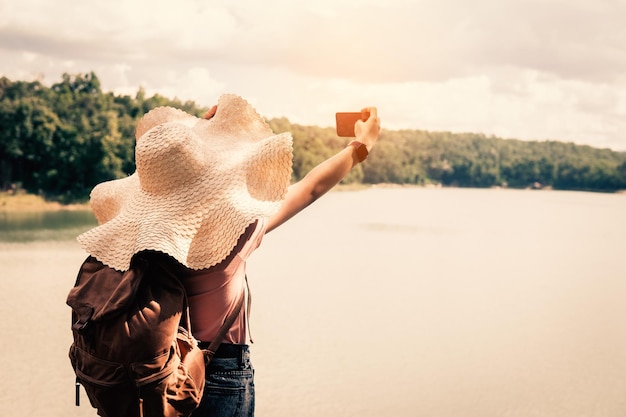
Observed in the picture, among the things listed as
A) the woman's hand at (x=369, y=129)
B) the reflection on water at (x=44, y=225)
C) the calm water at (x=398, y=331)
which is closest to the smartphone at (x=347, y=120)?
the woman's hand at (x=369, y=129)

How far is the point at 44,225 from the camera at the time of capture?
22.7 metres

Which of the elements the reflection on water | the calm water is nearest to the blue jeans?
Answer: the calm water

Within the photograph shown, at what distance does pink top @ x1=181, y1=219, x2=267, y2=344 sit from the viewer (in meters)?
1.32

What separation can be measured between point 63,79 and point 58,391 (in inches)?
1757

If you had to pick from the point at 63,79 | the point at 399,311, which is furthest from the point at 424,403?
the point at 63,79

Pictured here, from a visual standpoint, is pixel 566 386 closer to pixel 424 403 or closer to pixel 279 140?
pixel 424 403

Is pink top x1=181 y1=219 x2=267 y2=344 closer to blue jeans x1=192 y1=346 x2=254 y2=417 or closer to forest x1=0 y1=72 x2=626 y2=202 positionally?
blue jeans x1=192 y1=346 x2=254 y2=417

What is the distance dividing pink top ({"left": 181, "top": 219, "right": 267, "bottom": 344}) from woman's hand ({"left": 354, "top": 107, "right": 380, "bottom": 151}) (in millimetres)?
281

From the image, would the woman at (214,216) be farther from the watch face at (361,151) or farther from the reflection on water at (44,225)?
the reflection on water at (44,225)

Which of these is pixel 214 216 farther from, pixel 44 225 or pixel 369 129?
pixel 44 225

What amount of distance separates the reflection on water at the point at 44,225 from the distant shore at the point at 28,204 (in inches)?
58.0

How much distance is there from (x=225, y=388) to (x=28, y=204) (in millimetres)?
31906

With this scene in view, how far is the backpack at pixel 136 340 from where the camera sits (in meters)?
Result: 1.19

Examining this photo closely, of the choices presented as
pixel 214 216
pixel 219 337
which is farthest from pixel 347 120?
pixel 219 337
